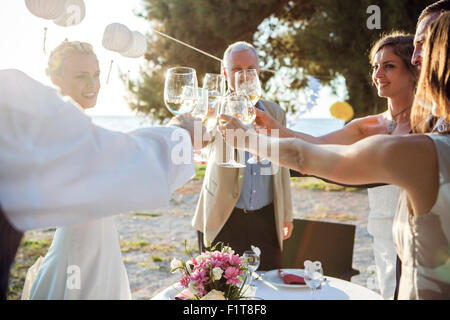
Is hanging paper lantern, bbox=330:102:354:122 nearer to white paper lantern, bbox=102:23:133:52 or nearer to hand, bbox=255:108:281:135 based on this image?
white paper lantern, bbox=102:23:133:52

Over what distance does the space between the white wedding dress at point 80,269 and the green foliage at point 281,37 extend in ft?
23.3

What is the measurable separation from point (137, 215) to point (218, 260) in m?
6.76

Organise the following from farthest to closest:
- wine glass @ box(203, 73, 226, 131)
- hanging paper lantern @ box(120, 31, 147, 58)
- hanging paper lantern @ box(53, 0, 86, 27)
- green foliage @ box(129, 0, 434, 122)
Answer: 1. green foliage @ box(129, 0, 434, 122)
2. hanging paper lantern @ box(120, 31, 147, 58)
3. hanging paper lantern @ box(53, 0, 86, 27)
4. wine glass @ box(203, 73, 226, 131)

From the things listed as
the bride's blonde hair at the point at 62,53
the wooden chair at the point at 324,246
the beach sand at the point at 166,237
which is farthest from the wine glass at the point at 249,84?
the beach sand at the point at 166,237

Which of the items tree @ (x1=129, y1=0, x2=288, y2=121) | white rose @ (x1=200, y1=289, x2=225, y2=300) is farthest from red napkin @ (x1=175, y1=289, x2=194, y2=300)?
tree @ (x1=129, y1=0, x2=288, y2=121)

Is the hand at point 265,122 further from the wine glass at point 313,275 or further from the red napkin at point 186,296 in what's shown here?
the red napkin at point 186,296

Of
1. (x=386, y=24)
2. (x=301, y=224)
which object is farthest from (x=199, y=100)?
(x=386, y=24)

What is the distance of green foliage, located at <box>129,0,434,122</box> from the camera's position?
26.4ft

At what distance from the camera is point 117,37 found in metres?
4.27

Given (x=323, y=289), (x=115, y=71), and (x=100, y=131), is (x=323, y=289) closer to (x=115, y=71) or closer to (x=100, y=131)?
(x=100, y=131)

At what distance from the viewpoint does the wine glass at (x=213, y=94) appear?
75.2 inches

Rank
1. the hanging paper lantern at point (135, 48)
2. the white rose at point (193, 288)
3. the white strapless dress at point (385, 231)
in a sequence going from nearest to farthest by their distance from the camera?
the white rose at point (193, 288)
the white strapless dress at point (385, 231)
the hanging paper lantern at point (135, 48)

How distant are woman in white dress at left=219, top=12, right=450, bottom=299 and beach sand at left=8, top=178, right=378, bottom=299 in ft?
9.41

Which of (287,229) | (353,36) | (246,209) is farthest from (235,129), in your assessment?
(353,36)
